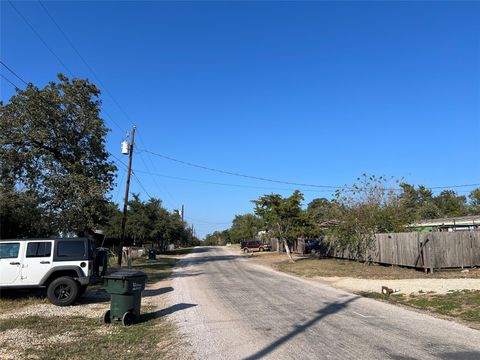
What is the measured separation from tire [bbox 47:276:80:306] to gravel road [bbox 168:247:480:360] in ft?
9.40

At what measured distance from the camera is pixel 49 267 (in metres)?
13.4

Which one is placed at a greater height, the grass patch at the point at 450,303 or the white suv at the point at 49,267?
the white suv at the point at 49,267

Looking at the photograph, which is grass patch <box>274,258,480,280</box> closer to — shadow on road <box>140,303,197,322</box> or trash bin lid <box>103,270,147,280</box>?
shadow on road <box>140,303,197,322</box>

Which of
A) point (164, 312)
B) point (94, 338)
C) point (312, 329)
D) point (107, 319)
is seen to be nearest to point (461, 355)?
point (312, 329)

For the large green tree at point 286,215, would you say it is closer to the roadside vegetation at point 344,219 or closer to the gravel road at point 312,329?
the roadside vegetation at point 344,219

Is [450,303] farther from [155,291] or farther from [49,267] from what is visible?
[49,267]

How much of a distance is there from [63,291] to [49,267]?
0.81 meters

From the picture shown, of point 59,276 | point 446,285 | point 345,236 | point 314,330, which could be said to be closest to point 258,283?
point 446,285

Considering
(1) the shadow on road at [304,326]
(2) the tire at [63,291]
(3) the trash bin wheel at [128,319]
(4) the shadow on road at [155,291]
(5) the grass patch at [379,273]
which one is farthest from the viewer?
(5) the grass patch at [379,273]

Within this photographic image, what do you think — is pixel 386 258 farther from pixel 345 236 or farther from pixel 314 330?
pixel 314 330

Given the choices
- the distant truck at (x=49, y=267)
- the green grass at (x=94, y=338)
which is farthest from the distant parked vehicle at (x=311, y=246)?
the green grass at (x=94, y=338)

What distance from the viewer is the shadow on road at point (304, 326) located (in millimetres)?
7556

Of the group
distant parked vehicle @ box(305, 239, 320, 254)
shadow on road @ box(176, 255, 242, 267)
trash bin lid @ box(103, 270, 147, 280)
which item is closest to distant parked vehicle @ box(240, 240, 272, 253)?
distant parked vehicle @ box(305, 239, 320, 254)

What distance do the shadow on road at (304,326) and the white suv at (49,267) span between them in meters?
6.73
